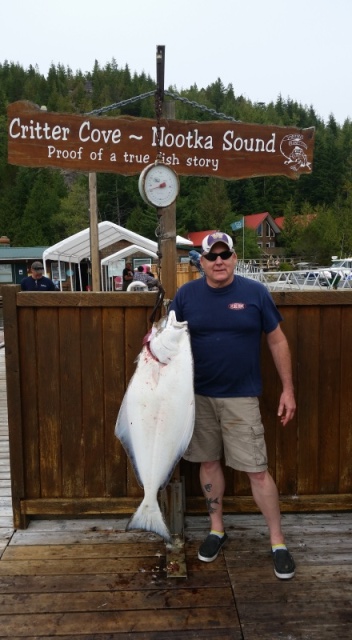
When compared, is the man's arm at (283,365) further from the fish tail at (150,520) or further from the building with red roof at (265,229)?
the building with red roof at (265,229)

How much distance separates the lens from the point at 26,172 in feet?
231

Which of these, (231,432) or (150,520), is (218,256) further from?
(150,520)

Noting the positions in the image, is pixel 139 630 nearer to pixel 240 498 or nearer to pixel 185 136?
pixel 240 498

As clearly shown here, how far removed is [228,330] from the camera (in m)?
2.65

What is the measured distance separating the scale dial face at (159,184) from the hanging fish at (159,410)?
813mm

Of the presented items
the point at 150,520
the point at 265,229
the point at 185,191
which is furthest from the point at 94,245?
→ the point at 265,229

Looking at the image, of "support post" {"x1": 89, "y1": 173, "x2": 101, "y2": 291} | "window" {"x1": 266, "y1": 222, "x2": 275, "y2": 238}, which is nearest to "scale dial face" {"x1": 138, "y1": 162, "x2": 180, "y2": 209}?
"support post" {"x1": 89, "y1": 173, "x2": 101, "y2": 291}

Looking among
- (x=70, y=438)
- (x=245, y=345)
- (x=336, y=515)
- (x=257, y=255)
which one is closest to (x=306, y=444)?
(x=336, y=515)

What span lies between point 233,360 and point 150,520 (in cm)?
83

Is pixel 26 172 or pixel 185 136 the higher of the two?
pixel 26 172

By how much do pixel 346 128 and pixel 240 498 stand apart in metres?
98.2

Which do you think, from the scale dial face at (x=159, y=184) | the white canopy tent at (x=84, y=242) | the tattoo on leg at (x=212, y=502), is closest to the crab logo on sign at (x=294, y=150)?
the scale dial face at (x=159, y=184)

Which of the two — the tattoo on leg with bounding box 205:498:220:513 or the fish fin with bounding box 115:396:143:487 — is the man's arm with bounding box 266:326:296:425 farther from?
the fish fin with bounding box 115:396:143:487

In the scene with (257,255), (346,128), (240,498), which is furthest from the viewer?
(346,128)
